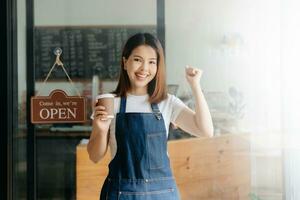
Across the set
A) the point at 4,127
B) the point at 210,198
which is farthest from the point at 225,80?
the point at 4,127

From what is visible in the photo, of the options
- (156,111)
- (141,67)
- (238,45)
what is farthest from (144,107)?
(238,45)

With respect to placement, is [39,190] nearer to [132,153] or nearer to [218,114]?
[132,153]

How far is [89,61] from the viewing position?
2520mm

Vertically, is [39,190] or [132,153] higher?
[132,153]

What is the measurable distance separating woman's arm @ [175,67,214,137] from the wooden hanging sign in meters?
0.64

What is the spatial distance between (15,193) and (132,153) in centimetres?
98

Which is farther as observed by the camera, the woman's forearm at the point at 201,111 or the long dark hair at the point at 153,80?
the long dark hair at the point at 153,80

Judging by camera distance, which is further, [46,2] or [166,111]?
[46,2]

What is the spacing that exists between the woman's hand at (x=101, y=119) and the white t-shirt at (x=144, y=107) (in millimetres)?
65

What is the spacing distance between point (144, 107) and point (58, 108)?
2.09 ft

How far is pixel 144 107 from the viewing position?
2.02 m

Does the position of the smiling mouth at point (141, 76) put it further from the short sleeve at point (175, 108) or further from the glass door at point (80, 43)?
the glass door at point (80, 43)

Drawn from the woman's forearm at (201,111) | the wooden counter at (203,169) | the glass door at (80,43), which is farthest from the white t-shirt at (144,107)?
the glass door at (80,43)

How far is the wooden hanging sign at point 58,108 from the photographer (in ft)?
7.99
